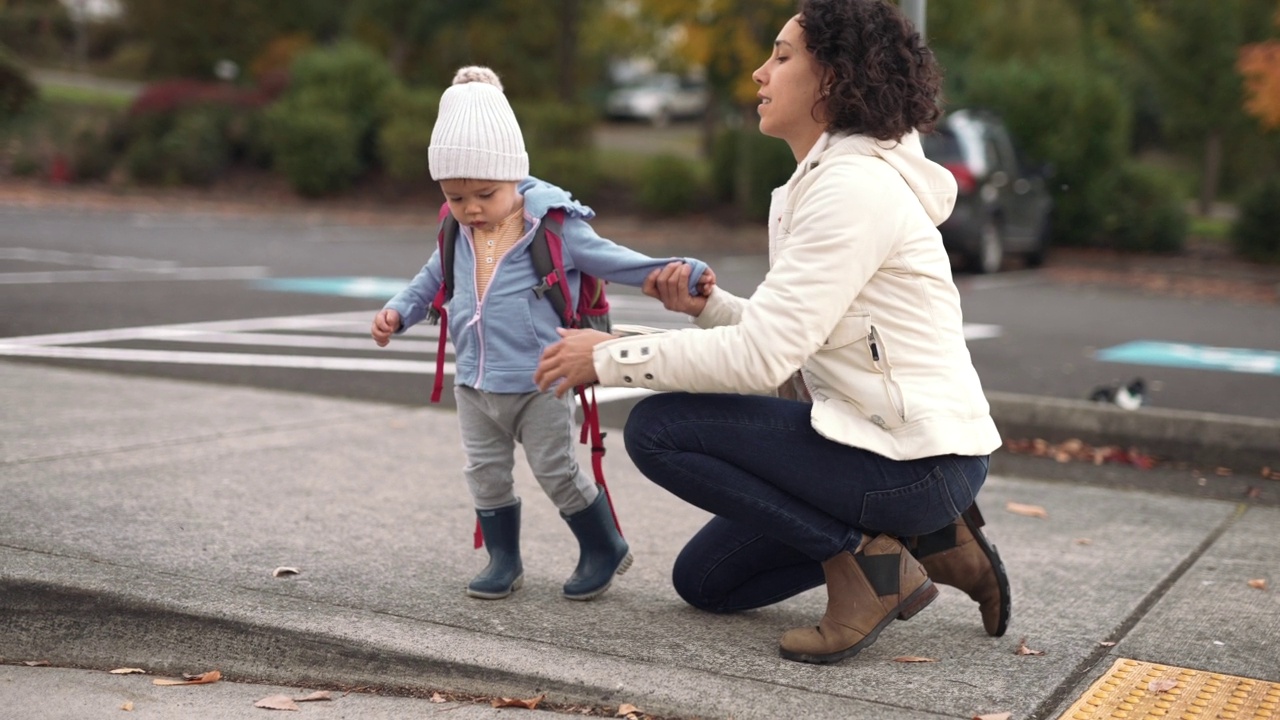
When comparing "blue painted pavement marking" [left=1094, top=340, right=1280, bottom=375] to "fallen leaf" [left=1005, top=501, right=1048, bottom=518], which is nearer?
"fallen leaf" [left=1005, top=501, right=1048, bottom=518]

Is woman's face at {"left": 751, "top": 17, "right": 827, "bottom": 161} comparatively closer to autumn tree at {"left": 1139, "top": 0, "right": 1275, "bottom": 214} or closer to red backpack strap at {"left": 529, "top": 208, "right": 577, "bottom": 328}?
red backpack strap at {"left": 529, "top": 208, "right": 577, "bottom": 328}

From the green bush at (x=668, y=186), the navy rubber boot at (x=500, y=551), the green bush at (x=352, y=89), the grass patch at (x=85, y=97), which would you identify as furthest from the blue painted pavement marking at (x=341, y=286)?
the grass patch at (x=85, y=97)

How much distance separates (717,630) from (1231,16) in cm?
2213

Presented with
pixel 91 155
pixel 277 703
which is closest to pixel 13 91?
pixel 91 155

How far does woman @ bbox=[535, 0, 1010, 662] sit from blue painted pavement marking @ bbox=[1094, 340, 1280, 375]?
6.68m

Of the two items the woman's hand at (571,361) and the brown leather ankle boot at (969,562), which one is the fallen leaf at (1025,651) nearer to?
the brown leather ankle boot at (969,562)

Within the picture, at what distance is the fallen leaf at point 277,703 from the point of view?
11.0 ft

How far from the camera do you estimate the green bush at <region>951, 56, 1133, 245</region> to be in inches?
771

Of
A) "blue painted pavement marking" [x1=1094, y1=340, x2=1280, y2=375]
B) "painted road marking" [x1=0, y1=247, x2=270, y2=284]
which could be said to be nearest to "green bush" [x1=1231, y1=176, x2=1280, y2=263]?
"blue painted pavement marking" [x1=1094, y1=340, x2=1280, y2=375]

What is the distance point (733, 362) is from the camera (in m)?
3.24

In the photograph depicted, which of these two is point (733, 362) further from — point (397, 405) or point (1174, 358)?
point (1174, 358)

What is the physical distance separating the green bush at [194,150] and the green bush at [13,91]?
393 centimetres

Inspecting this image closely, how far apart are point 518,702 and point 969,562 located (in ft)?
3.95

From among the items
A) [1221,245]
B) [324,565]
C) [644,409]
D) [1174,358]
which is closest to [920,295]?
[644,409]
